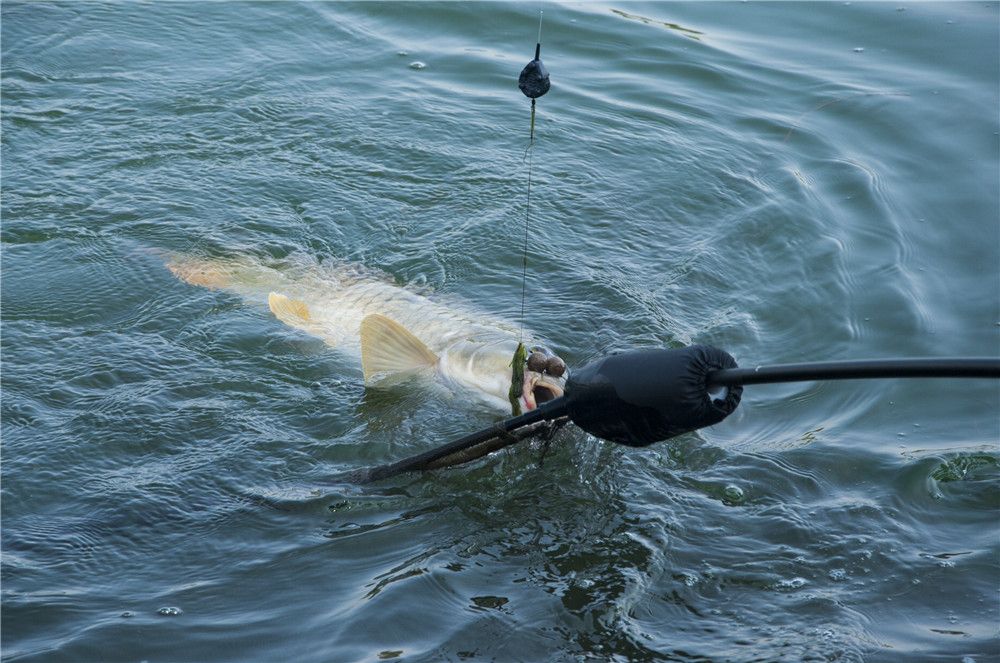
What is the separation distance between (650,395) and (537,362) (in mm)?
1218

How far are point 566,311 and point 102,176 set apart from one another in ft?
10.3

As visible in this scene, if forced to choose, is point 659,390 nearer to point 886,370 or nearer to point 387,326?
point 886,370

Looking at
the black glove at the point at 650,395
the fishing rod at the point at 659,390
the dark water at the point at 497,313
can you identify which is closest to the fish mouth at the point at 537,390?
the dark water at the point at 497,313

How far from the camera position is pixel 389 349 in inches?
187

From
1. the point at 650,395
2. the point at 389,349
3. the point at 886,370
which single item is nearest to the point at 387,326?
the point at 389,349

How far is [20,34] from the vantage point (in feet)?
28.3

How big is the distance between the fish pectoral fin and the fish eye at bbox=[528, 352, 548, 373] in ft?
5.88

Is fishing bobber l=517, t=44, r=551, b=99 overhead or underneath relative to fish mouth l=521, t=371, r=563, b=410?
overhead

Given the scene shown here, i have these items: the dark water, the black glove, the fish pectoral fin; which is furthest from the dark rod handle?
the fish pectoral fin

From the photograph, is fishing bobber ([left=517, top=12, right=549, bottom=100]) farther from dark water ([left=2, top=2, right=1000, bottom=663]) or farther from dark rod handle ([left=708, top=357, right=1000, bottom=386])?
dark water ([left=2, top=2, right=1000, bottom=663])

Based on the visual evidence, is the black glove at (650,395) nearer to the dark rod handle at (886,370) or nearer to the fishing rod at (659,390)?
the fishing rod at (659,390)

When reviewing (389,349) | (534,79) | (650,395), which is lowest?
(389,349)

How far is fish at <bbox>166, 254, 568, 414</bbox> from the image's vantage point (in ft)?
14.6

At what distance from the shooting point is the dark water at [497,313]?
3.65 m
